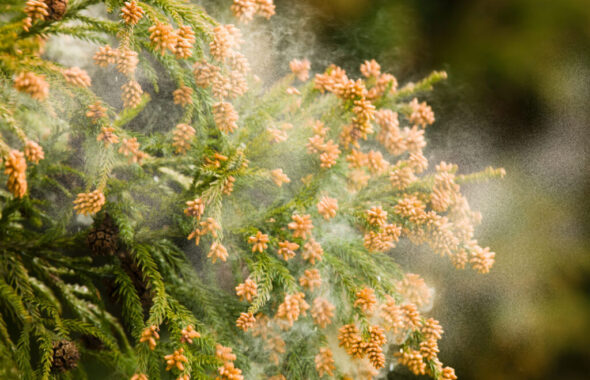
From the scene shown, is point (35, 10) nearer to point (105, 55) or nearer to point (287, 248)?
point (105, 55)

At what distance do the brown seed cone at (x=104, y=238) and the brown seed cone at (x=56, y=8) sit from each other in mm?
255

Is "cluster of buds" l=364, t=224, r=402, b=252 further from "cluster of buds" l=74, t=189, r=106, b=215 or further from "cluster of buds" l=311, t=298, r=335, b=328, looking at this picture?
"cluster of buds" l=74, t=189, r=106, b=215

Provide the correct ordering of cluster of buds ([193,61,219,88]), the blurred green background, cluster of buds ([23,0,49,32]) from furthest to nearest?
the blurred green background, cluster of buds ([193,61,219,88]), cluster of buds ([23,0,49,32])

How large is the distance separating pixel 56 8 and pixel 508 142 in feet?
2.82

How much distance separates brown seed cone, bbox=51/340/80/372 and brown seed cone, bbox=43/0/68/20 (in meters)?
0.38

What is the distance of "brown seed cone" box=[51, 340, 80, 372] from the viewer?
52cm

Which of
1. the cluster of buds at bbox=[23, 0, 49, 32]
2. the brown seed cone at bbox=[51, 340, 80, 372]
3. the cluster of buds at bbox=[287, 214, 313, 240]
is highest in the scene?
the cluster of buds at bbox=[23, 0, 49, 32]

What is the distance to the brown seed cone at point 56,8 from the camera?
0.48 meters

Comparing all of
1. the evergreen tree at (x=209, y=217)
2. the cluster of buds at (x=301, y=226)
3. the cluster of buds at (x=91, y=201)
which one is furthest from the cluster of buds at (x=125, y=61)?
the cluster of buds at (x=301, y=226)

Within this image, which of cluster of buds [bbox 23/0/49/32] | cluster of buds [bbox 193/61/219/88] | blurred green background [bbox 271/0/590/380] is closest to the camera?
Answer: cluster of buds [bbox 23/0/49/32]

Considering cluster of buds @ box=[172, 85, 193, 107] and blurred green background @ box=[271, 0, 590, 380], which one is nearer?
cluster of buds @ box=[172, 85, 193, 107]

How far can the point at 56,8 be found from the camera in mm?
483

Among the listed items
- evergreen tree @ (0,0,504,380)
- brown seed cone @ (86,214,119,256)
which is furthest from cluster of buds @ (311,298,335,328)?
brown seed cone @ (86,214,119,256)

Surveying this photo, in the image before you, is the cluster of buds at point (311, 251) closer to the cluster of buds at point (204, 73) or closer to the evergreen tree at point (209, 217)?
the evergreen tree at point (209, 217)
